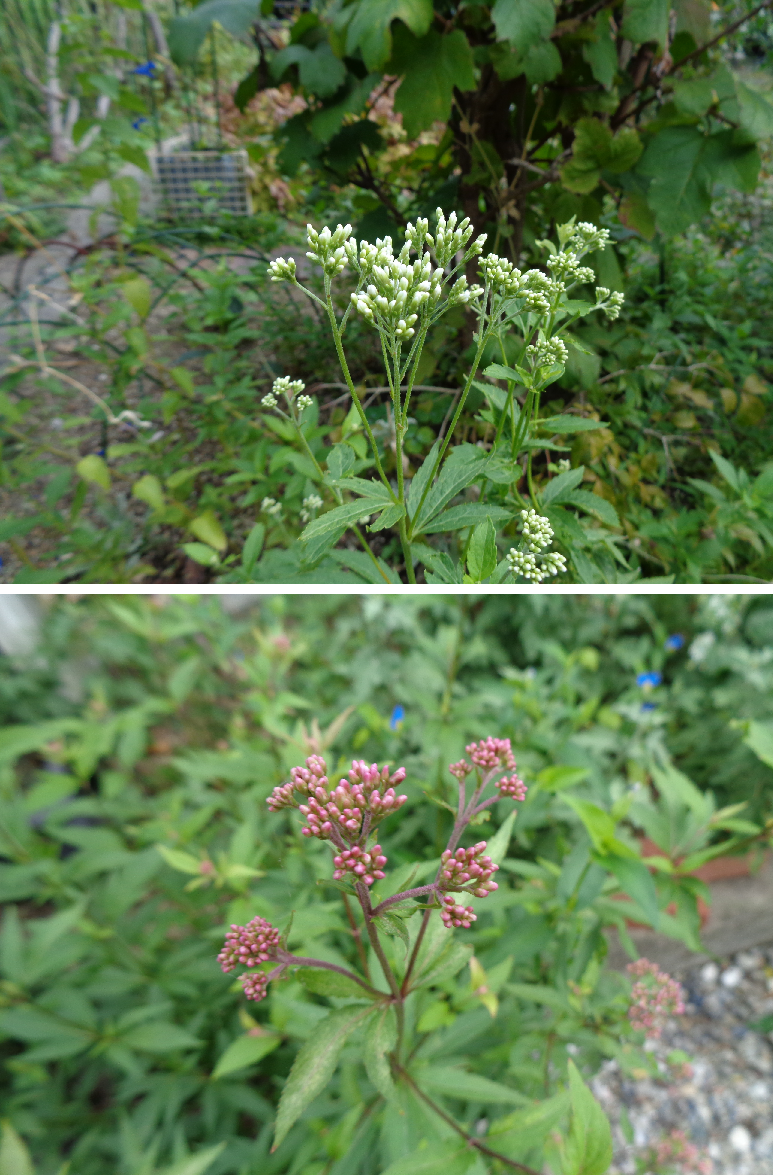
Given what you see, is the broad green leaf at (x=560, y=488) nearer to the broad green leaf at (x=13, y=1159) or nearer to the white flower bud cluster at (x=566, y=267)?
the white flower bud cluster at (x=566, y=267)

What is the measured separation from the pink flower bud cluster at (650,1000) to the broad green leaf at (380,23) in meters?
1.44

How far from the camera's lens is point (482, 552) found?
2.26ft

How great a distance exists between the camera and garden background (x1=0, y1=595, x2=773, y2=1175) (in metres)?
0.92

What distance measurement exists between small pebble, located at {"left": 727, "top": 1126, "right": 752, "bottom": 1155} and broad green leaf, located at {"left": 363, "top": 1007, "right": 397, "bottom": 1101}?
1395 mm

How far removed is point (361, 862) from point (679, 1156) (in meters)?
1.24

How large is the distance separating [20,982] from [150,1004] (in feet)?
0.65

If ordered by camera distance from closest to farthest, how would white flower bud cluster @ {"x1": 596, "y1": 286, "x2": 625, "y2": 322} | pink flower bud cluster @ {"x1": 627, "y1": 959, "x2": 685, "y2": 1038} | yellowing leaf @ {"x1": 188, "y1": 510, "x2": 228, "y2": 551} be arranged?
white flower bud cluster @ {"x1": 596, "y1": 286, "x2": 625, "y2": 322} → pink flower bud cluster @ {"x1": 627, "y1": 959, "x2": 685, "y2": 1038} → yellowing leaf @ {"x1": 188, "y1": 510, "x2": 228, "y2": 551}

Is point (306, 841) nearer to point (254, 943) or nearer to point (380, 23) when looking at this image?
point (254, 943)

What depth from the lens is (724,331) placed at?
2178 mm

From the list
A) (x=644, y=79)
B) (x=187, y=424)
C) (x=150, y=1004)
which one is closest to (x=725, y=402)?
(x=644, y=79)

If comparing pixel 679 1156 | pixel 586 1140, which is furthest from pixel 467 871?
pixel 679 1156

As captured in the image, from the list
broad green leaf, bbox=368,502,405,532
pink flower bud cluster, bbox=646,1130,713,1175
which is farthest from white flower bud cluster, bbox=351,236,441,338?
pink flower bud cluster, bbox=646,1130,713,1175

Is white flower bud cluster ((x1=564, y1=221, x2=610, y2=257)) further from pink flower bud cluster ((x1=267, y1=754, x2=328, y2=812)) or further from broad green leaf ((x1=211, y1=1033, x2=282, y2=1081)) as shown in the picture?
broad green leaf ((x1=211, y1=1033, x2=282, y2=1081))

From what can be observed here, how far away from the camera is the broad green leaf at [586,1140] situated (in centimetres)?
55
